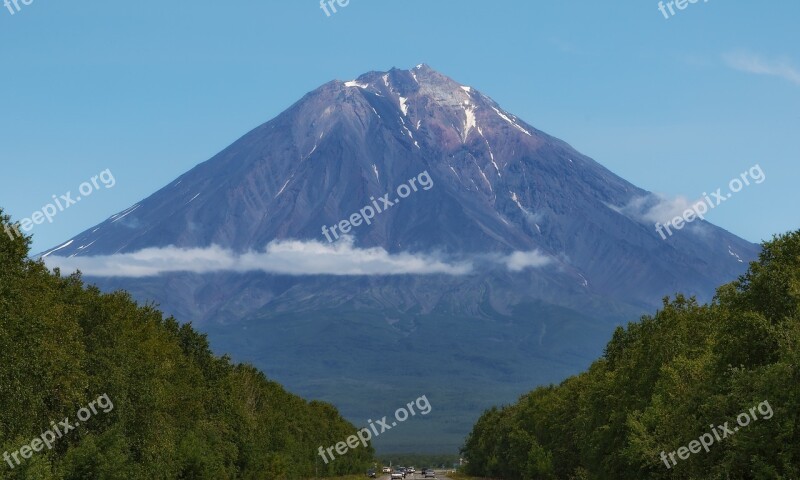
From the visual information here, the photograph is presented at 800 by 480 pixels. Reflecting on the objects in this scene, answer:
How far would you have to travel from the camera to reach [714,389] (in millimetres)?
55531

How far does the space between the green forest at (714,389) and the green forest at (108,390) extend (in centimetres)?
3053

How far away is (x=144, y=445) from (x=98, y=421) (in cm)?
553

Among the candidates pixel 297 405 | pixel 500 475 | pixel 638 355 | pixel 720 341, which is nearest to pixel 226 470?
pixel 638 355

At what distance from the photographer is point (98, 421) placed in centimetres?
7212

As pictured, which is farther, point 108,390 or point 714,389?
point 108,390

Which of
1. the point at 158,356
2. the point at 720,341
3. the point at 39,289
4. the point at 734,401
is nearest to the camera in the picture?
the point at 734,401

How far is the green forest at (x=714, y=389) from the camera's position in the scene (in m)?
46.0

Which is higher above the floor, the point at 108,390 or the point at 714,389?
the point at 108,390

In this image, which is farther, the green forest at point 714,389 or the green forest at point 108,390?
the green forest at point 108,390

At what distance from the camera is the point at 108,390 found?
72375 mm

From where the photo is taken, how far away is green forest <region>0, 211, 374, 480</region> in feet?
183

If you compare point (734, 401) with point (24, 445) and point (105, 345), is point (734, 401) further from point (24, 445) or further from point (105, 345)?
point (105, 345)

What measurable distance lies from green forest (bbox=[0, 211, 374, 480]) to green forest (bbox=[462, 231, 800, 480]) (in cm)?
3053

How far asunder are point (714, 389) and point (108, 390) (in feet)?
122
